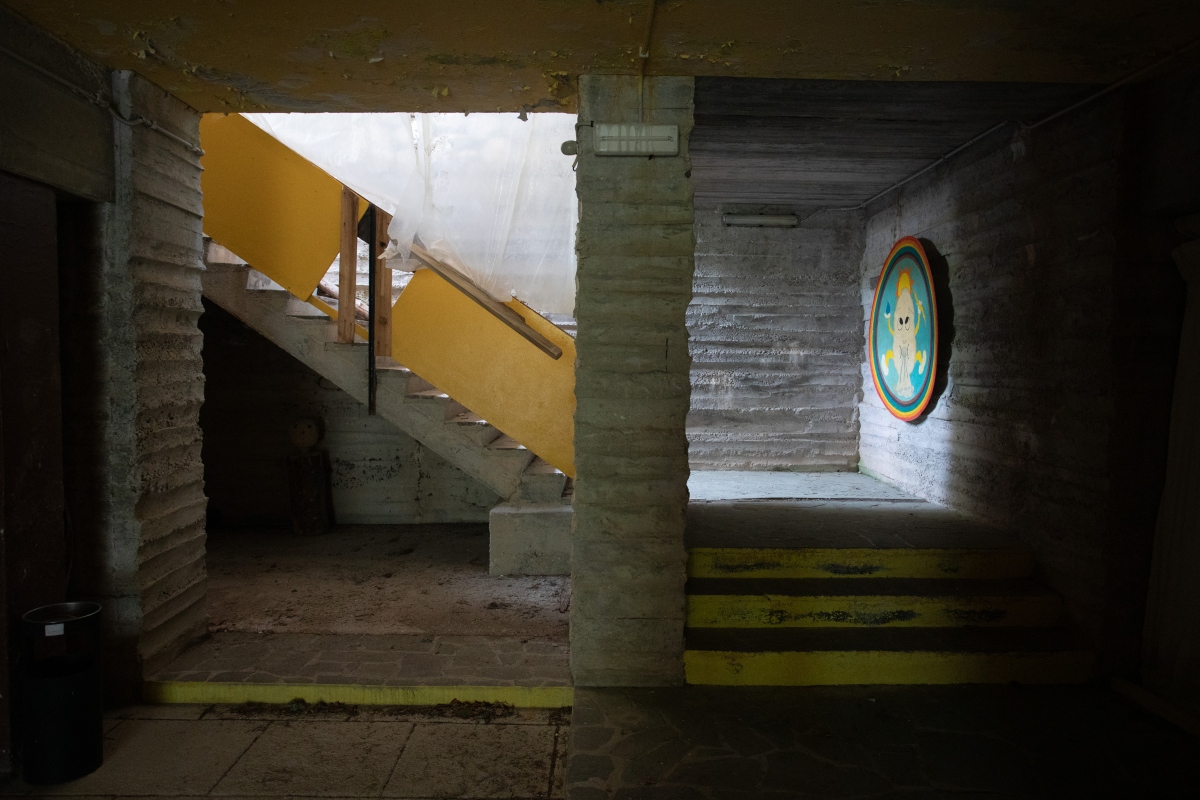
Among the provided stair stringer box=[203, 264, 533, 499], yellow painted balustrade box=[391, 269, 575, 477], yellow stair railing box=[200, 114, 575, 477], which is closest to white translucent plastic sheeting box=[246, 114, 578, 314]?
yellow stair railing box=[200, 114, 575, 477]

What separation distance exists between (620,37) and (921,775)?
3894 mm

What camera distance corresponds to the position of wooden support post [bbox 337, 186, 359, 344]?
6272 mm

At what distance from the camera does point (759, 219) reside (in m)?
7.98

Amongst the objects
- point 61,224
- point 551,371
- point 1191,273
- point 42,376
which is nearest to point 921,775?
point 1191,273

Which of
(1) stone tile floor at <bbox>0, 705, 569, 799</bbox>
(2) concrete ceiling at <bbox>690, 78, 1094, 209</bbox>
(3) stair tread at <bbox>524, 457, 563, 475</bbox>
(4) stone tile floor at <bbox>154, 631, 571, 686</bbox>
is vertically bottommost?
(1) stone tile floor at <bbox>0, 705, 569, 799</bbox>

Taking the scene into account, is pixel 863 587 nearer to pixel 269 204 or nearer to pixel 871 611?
pixel 871 611

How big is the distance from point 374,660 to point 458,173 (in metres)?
Result: 3.69

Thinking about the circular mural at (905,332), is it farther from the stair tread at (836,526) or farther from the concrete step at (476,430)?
the concrete step at (476,430)

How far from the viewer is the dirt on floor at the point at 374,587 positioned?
→ 5.19 meters

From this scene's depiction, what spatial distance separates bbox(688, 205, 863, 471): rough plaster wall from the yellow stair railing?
2148mm

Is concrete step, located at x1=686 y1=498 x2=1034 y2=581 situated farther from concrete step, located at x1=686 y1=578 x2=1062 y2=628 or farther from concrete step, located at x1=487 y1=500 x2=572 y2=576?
concrete step, located at x1=487 y1=500 x2=572 y2=576

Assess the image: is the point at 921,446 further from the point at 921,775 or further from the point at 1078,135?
the point at 921,775

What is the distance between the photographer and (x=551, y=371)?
662cm

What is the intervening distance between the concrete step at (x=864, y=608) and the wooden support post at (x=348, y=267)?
3874mm
